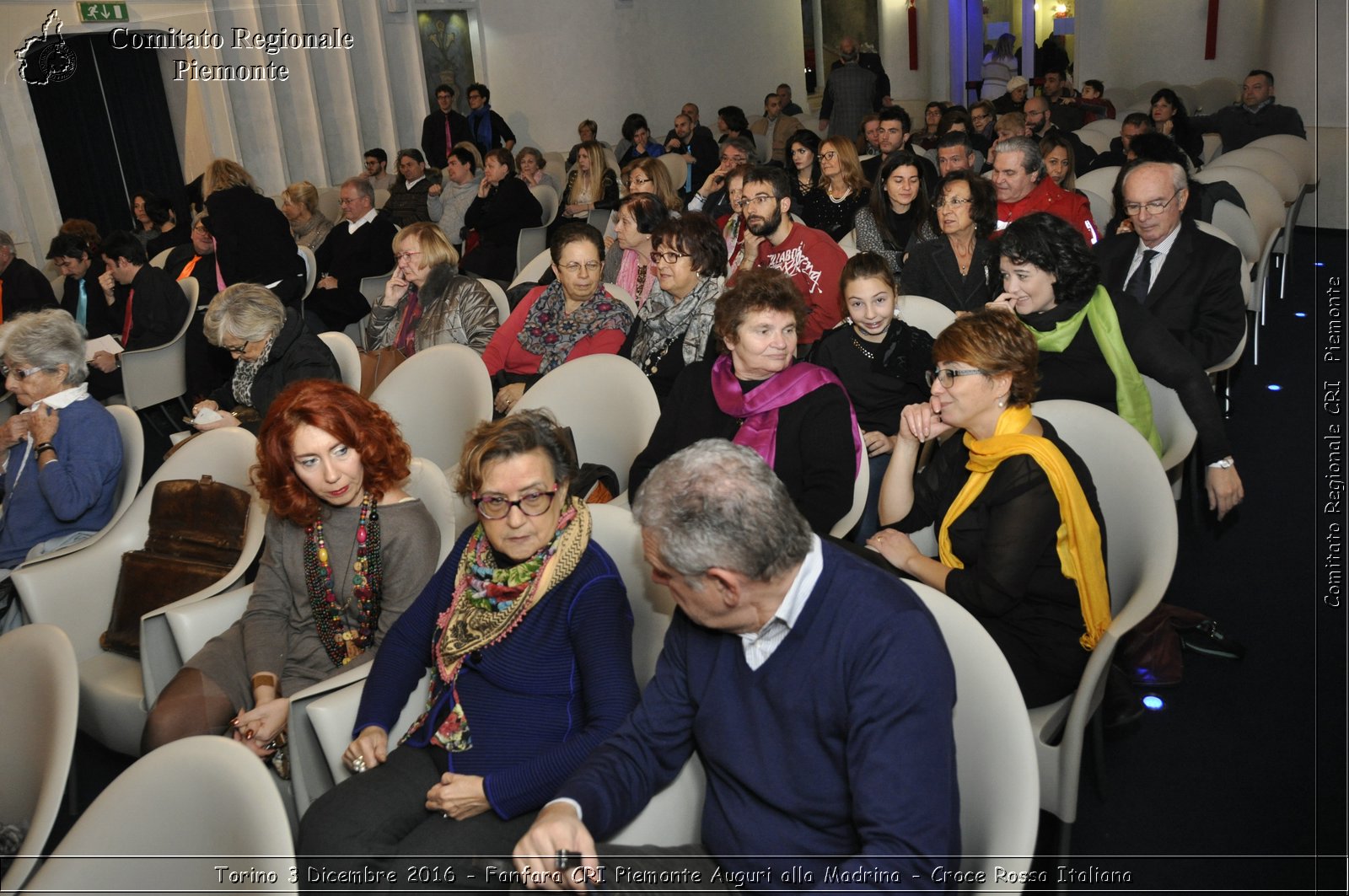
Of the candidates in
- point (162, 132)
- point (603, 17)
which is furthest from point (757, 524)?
point (603, 17)

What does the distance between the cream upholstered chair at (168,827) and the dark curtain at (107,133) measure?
9.29 meters

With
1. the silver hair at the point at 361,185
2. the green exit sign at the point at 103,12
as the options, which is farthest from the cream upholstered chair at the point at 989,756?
the green exit sign at the point at 103,12

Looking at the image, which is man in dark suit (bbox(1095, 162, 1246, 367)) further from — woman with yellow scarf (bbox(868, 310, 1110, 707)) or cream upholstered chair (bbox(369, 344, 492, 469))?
cream upholstered chair (bbox(369, 344, 492, 469))

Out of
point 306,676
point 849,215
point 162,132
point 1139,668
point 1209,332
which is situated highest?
point 162,132

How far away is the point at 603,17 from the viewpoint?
1385 cm

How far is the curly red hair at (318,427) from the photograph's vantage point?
2.53 metres

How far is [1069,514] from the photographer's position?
219 centimetres

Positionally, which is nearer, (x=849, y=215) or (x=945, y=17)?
(x=849, y=215)

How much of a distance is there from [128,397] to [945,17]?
1464 cm

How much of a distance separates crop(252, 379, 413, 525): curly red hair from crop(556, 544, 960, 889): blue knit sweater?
1.09 meters

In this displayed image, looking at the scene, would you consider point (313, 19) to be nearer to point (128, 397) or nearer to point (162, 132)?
point (162, 132)

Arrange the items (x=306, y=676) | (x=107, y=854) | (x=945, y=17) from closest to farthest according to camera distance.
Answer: (x=107, y=854)
(x=306, y=676)
(x=945, y=17)

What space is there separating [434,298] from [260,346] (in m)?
0.94

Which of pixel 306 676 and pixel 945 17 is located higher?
pixel 945 17
